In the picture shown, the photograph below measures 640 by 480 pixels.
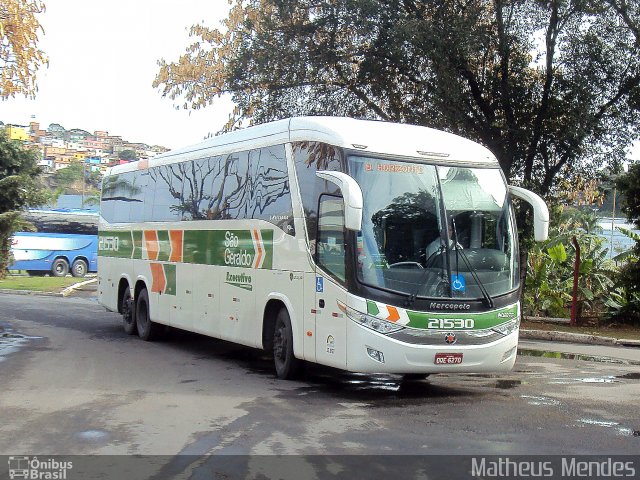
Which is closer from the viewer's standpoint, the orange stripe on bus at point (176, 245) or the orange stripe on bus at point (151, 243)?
the orange stripe on bus at point (176, 245)

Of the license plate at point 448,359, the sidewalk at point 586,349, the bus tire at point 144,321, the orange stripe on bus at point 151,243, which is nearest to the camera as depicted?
the license plate at point 448,359

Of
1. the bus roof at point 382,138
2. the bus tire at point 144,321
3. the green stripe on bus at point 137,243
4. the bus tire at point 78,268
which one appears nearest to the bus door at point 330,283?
the bus roof at point 382,138

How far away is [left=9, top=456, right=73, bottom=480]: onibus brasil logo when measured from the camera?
682 cm

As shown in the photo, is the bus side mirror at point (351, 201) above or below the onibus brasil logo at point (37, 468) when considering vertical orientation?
above

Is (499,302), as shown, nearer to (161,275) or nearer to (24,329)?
(161,275)

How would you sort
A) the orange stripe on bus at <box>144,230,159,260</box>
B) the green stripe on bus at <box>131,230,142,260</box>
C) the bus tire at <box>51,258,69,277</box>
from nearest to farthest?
the orange stripe on bus at <box>144,230,159,260</box> < the green stripe on bus at <box>131,230,142,260</box> < the bus tire at <box>51,258,69,277</box>

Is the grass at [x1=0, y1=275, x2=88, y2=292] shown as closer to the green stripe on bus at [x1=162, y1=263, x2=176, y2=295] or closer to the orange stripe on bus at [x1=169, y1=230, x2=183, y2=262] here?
the green stripe on bus at [x1=162, y1=263, x2=176, y2=295]

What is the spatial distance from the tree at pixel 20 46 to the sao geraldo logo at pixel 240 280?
197 inches

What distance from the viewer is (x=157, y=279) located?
56.1ft

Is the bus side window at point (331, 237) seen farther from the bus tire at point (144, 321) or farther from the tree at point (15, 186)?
the tree at point (15, 186)

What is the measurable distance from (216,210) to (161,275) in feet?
9.50

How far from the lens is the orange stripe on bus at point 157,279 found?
16.8m

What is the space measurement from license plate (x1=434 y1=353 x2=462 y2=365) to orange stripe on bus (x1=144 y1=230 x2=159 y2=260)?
8196mm

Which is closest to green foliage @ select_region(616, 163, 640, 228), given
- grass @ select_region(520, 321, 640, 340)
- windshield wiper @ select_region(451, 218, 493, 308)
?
grass @ select_region(520, 321, 640, 340)
